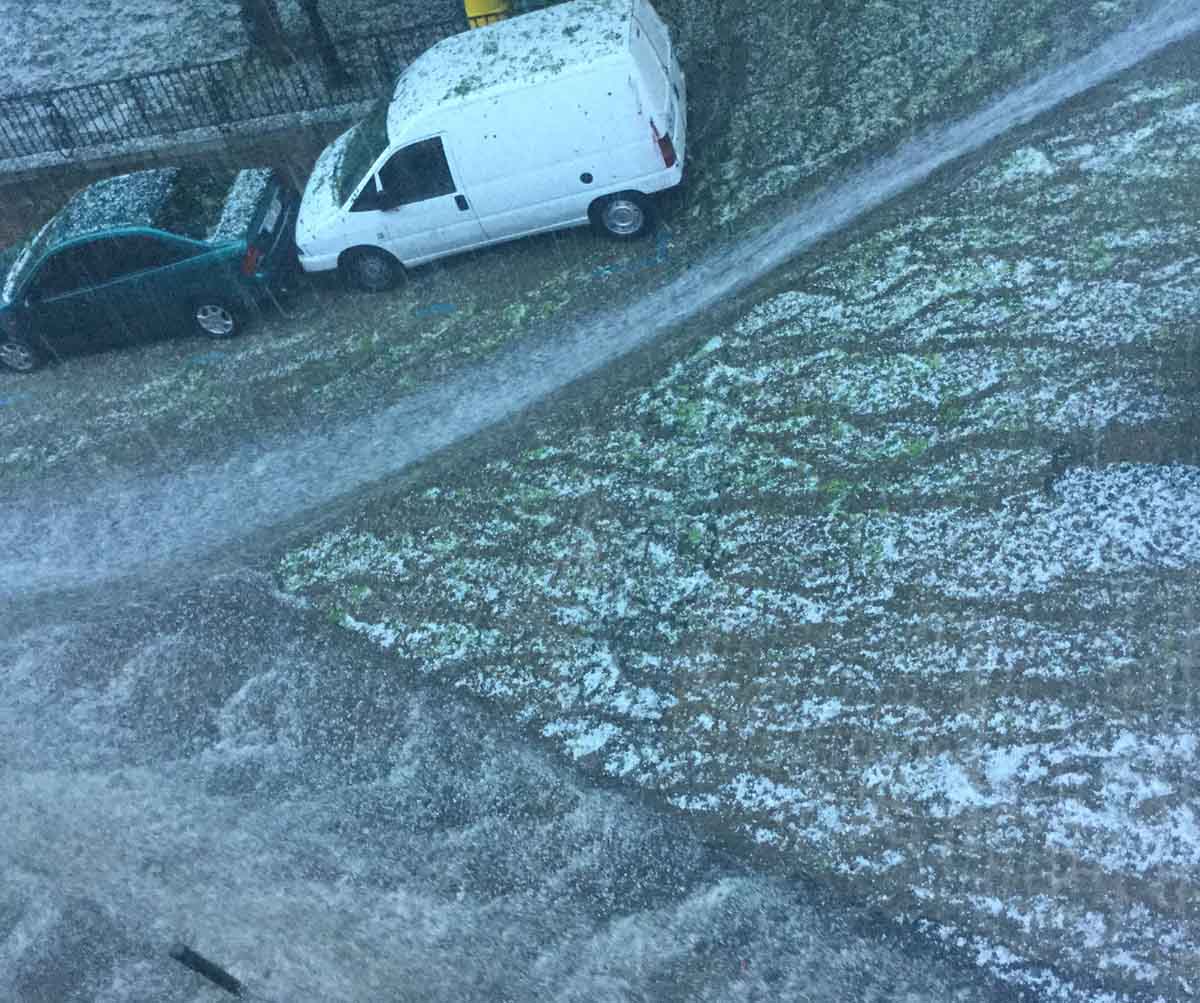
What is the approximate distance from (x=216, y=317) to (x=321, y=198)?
63.9 inches

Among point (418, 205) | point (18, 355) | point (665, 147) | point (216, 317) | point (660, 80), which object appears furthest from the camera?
point (18, 355)

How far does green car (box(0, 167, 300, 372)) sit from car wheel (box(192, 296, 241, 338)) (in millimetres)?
10

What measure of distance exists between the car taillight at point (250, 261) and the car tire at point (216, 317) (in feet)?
1.29

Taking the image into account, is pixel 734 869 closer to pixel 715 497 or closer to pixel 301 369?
pixel 715 497

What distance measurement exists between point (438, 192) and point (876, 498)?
16.8ft

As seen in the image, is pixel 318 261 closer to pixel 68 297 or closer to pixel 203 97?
pixel 68 297

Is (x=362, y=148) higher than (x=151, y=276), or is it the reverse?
(x=362, y=148)

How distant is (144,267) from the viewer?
9914 mm

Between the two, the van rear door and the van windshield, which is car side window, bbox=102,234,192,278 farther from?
the van rear door

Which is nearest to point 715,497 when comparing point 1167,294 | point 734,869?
point 734,869

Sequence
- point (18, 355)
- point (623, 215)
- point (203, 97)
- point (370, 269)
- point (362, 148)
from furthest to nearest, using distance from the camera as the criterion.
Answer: point (203, 97)
point (18, 355)
point (370, 269)
point (362, 148)
point (623, 215)

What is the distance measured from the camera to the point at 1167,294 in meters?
7.87

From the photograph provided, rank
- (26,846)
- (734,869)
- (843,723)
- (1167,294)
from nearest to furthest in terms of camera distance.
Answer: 1. (734,869)
2. (843,723)
3. (26,846)
4. (1167,294)

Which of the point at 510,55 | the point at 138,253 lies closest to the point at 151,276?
the point at 138,253
